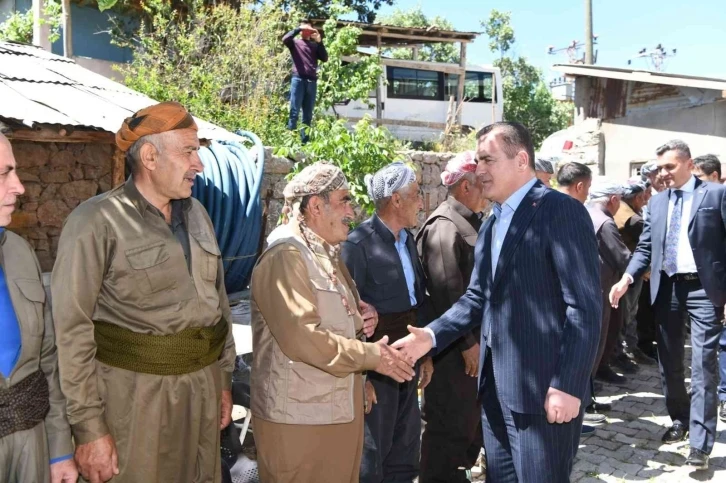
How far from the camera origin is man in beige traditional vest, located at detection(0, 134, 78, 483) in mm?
2254

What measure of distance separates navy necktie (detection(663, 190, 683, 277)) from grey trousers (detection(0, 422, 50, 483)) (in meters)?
4.29

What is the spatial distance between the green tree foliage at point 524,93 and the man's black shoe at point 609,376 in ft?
84.9

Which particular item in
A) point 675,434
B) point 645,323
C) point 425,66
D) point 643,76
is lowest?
point 675,434

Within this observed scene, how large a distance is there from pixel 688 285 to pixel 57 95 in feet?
17.8

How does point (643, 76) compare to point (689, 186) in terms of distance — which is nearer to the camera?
point (689, 186)

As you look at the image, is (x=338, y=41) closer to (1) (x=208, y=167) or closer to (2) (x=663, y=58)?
(1) (x=208, y=167)

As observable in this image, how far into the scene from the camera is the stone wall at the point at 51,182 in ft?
21.1

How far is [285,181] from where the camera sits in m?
8.55

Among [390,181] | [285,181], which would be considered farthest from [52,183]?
[390,181]

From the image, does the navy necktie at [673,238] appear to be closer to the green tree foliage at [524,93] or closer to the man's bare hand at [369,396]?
the man's bare hand at [369,396]

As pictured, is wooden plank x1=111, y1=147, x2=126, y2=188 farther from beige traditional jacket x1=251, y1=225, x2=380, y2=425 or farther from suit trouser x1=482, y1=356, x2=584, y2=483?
suit trouser x1=482, y1=356, x2=584, y2=483

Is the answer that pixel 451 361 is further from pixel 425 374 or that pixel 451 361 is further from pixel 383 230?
pixel 383 230

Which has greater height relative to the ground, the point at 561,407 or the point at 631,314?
the point at 561,407

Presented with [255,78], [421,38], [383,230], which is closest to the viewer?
[383,230]
